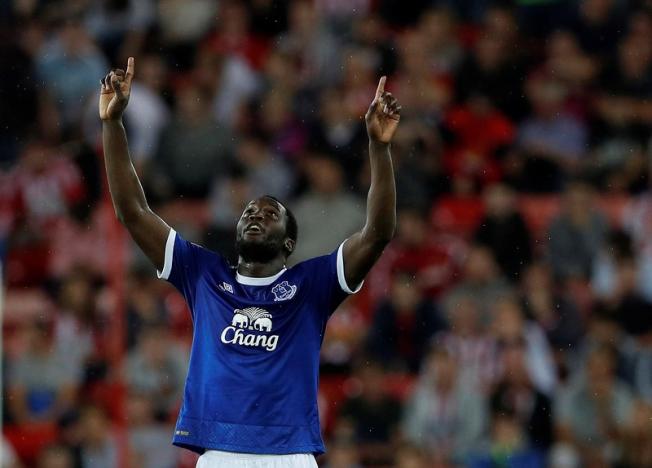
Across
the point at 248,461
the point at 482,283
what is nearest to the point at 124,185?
the point at 248,461

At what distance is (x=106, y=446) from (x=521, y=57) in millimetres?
6234

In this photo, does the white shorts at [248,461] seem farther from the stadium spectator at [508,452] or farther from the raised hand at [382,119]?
the stadium spectator at [508,452]

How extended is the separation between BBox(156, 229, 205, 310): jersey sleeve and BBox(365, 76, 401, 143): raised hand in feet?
3.39

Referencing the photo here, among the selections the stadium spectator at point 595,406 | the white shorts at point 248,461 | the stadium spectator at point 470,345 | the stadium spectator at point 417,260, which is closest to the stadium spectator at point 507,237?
the stadium spectator at point 417,260

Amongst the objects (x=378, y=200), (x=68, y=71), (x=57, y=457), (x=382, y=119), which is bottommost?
(x=57, y=457)

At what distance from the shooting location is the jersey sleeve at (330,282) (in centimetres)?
716

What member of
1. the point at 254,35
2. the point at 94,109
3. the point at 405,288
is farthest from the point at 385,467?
the point at 254,35

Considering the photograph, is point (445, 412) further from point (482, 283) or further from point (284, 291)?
point (284, 291)

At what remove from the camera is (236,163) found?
1493cm

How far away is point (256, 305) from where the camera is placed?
281 inches

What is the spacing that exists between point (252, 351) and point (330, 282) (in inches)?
19.5

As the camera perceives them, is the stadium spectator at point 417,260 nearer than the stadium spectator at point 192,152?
Yes

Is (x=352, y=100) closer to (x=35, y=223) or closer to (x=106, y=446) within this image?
(x=35, y=223)

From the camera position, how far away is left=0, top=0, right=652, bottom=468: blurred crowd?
12.6 metres
